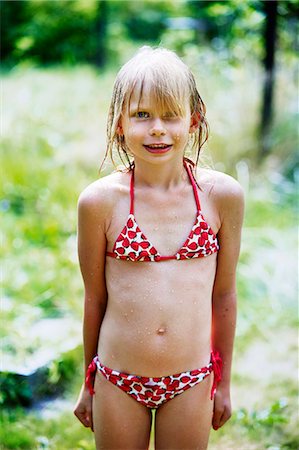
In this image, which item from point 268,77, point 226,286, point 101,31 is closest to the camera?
point 226,286

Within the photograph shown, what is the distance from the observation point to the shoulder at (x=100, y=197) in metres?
1.82

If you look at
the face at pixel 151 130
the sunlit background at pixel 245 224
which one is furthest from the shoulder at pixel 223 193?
the sunlit background at pixel 245 224

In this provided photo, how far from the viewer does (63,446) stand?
274cm

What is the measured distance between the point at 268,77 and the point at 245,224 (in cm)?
201

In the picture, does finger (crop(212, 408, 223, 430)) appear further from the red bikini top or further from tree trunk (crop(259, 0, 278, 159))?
tree trunk (crop(259, 0, 278, 159))

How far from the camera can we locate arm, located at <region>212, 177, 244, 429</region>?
1893mm

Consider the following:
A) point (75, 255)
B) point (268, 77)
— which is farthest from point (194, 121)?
point (268, 77)

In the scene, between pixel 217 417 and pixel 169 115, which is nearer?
pixel 169 115

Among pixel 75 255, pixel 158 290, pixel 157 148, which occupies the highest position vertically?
pixel 157 148

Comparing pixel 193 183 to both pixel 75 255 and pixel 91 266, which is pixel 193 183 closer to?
pixel 91 266

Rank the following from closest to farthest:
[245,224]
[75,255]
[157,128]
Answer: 1. [157,128]
2. [75,255]
3. [245,224]

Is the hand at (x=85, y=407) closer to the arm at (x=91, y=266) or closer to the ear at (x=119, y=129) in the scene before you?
the arm at (x=91, y=266)

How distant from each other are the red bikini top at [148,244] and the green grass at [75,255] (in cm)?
124

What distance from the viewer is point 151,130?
175 cm
